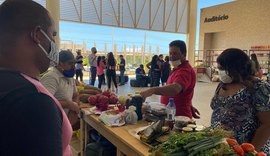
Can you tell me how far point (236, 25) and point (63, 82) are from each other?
14125 mm

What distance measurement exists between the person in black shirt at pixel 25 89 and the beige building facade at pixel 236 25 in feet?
45.2

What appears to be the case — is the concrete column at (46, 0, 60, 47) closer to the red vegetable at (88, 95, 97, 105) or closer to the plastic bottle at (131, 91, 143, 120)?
the red vegetable at (88, 95, 97, 105)

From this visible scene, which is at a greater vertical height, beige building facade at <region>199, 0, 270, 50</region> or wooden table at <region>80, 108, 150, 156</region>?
beige building facade at <region>199, 0, 270, 50</region>

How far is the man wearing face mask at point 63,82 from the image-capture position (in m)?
2.09

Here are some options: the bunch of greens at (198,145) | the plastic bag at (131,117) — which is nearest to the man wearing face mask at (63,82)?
the plastic bag at (131,117)

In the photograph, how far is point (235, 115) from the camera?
5.51ft

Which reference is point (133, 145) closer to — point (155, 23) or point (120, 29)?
point (120, 29)

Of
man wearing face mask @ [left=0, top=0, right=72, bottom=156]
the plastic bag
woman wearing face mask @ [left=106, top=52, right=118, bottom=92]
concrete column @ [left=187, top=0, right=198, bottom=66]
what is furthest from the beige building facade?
man wearing face mask @ [left=0, top=0, right=72, bottom=156]

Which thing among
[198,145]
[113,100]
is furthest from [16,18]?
[113,100]

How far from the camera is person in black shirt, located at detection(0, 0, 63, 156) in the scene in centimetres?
55

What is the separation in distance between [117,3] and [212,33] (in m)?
8.03

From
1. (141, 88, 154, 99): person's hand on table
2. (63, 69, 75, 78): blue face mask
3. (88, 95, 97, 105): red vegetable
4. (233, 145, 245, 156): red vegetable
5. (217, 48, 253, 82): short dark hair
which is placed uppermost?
(217, 48, 253, 82): short dark hair

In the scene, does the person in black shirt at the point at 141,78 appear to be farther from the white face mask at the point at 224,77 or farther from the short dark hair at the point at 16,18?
the short dark hair at the point at 16,18

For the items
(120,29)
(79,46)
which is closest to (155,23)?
(120,29)
